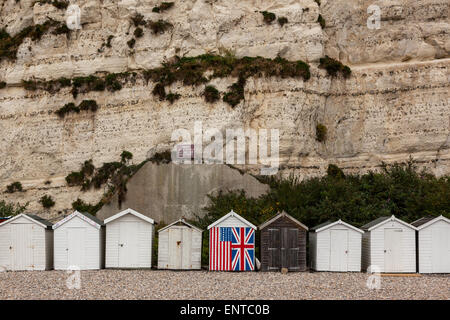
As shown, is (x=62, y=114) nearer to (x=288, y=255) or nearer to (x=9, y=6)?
(x=9, y=6)

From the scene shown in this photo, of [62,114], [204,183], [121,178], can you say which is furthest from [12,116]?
[204,183]

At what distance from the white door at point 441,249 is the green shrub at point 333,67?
63.6ft

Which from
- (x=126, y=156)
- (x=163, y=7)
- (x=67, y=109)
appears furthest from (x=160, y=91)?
(x=163, y=7)

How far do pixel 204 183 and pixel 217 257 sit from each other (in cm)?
1196

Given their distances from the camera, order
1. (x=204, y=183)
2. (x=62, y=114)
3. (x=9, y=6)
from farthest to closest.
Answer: (x=9, y=6) < (x=62, y=114) < (x=204, y=183)

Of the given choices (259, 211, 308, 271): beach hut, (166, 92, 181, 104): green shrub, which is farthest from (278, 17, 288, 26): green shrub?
(259, 211, 308, 271): beach hut

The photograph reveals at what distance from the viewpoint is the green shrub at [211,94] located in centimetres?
4200

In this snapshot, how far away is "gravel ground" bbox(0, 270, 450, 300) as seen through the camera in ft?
61.9

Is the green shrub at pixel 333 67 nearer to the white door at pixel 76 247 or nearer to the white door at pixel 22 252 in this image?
the white door at pixel 76 247

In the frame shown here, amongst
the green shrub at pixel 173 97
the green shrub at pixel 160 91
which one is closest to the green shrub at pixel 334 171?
the green shrub at pixel 173 97

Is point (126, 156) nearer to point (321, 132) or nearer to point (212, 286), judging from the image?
point (321, 132)

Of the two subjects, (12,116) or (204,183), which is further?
(12,116)

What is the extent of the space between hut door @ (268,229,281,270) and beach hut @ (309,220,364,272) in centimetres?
157

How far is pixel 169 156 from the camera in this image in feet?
134
